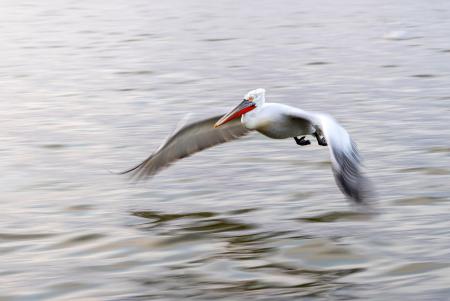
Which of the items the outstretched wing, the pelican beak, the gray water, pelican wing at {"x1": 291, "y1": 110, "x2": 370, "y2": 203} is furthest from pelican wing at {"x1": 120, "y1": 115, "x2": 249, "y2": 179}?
the outstretched wing

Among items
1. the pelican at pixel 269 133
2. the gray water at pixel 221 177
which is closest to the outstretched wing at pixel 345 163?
the pelican at pixel 269 133

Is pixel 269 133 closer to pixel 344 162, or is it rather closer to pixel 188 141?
pixel 188 141

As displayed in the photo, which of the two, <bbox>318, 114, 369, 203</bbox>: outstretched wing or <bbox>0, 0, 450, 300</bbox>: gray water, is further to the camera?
<bbox>318, 114, 369, 203</bbox>: outstretched wing

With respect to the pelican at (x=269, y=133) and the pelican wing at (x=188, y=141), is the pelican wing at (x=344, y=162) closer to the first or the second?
the pelican at (x=269, y=133)

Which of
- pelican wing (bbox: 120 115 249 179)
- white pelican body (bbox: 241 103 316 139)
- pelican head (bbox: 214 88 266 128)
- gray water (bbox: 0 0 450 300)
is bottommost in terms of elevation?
gray water (bbox: 0 0 450 300)

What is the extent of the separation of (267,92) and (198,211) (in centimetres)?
655

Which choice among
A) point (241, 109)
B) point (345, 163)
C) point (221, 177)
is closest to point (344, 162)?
point (345, 163)

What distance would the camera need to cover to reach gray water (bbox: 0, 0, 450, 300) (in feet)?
26.0

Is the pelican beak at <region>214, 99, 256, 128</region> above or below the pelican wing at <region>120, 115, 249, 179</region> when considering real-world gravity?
above

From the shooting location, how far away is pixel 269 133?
31.6 ft

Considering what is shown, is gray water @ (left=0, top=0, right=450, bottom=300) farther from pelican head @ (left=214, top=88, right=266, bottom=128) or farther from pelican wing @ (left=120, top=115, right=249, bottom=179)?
pelican head @ (left=214, top=88, right=266, bottom=128)

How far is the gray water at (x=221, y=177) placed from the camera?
7914mm

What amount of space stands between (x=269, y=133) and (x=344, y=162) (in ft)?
4.03

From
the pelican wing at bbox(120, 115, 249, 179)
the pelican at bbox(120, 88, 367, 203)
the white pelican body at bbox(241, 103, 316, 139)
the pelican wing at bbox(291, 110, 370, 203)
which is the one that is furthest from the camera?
the pelican wing at bbox(120, 115, 249, 179)
